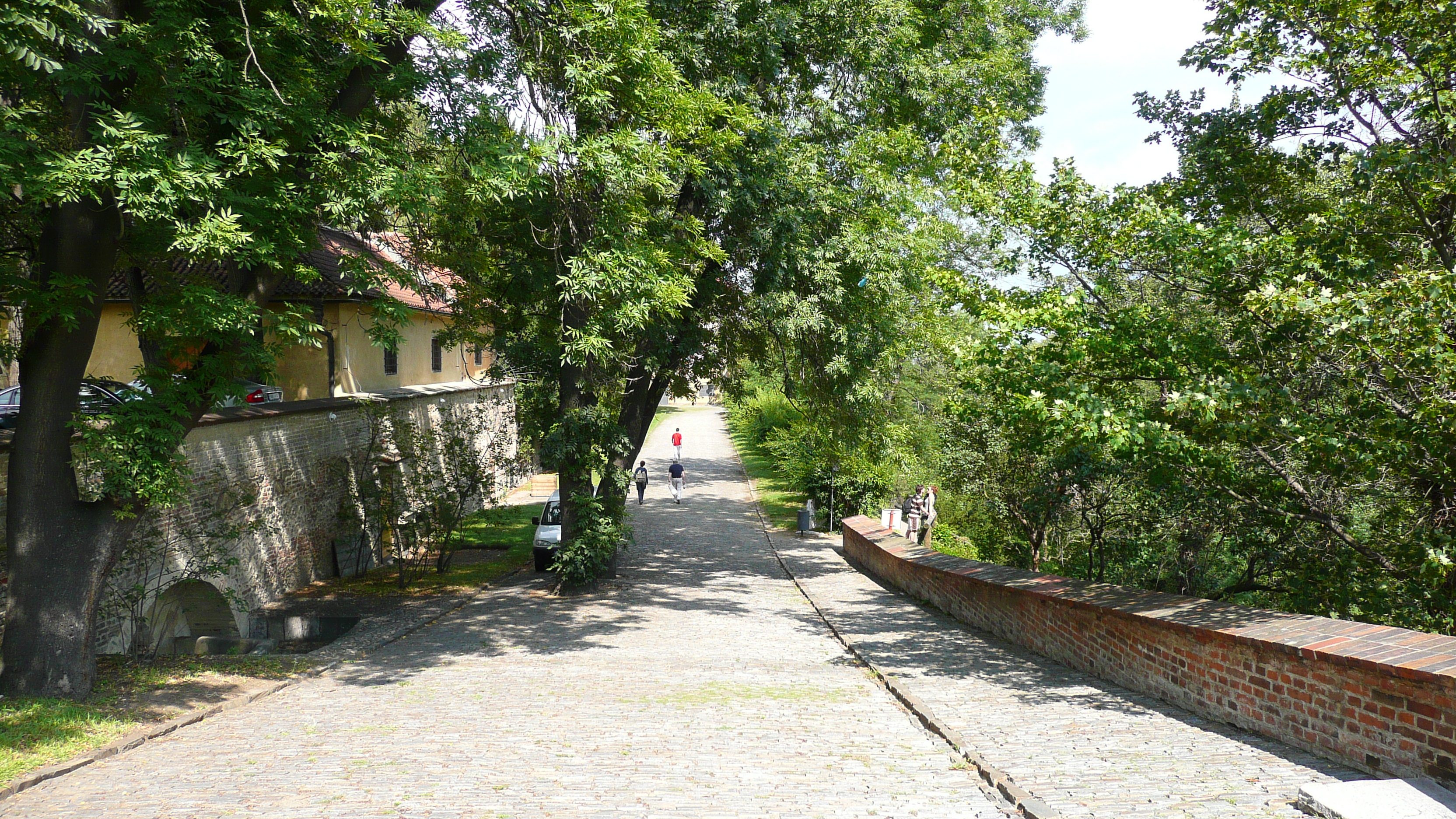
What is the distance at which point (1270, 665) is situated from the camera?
6004mm

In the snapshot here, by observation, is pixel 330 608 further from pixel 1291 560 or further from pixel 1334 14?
pixel 1334 14

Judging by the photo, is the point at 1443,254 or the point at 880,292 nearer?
the point at 1443,254

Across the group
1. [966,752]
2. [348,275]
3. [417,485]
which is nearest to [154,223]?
[348,275]

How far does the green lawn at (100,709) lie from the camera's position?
6.25m

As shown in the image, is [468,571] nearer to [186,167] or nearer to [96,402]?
[96,402]

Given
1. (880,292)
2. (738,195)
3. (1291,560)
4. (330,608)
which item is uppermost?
(738,195)

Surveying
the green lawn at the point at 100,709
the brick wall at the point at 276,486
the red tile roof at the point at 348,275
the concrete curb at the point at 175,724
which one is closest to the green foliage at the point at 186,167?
the red tile roof at the point at 348,275

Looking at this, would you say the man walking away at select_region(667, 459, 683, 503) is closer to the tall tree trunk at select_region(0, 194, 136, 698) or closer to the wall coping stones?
the wall coping stones

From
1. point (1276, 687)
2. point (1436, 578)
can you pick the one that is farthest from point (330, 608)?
point (1436, 578)

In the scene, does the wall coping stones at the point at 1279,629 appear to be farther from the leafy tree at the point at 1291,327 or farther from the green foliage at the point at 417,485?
the green foliage at the point at 417,485

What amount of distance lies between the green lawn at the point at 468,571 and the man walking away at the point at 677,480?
19.7 ft

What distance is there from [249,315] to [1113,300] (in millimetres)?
7703

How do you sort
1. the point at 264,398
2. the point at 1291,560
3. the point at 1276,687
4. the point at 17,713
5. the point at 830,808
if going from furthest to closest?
1. the point at 264,398
2. the point at 1291,560
3. the point at 17,713
4. the point at 1276,687
5. the point at 830,808

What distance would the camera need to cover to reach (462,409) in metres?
24.6
